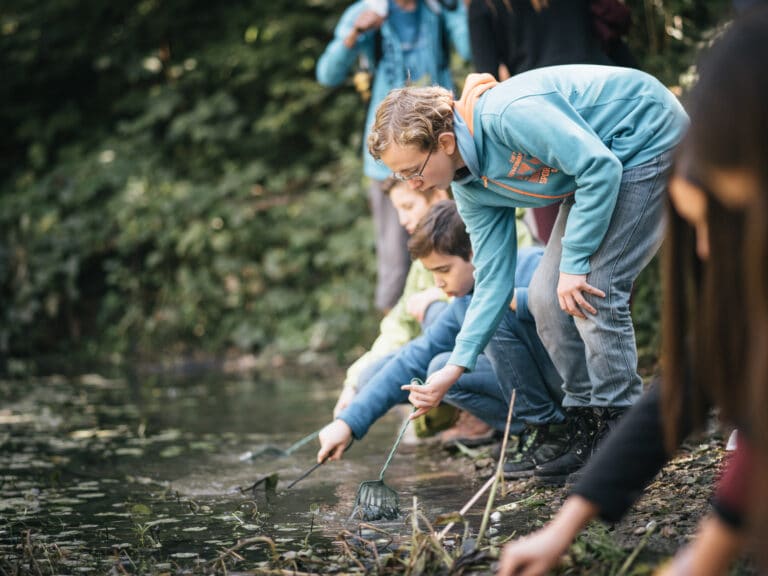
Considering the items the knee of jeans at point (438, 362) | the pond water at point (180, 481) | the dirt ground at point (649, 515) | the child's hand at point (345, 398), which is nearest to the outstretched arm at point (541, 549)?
the dirt ground at point (649, 515)

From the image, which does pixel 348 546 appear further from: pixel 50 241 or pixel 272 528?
pixel 50 241

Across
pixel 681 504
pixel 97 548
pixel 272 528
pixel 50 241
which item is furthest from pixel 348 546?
pixel 50 241

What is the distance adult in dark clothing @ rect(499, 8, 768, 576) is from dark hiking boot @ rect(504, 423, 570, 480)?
Result: 158cm

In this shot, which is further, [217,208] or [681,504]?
[217,208]

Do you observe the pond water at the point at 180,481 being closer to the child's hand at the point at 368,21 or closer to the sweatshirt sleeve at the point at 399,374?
the sweatshirt sleeve at the point at 399,374

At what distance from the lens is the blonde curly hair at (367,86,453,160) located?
2586 mm

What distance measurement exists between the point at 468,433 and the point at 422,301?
24.6 inches

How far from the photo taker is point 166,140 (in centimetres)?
1016

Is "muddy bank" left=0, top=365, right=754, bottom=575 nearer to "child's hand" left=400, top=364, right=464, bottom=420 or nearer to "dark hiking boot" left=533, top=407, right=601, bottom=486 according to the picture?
"dark hiking boot" left=533, top=407, right=601, bottom=486

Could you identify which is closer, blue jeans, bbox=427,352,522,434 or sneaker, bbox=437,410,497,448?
blue jeans, bbox=427,352,522,434

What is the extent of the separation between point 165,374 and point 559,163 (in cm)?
594

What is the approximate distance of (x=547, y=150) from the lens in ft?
8.35

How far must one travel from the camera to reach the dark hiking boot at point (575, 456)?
291cm

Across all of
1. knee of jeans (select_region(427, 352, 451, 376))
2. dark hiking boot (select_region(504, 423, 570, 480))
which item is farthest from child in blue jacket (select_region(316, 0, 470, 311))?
dark hiking boot (select_region(504, 423, 570, 480))
